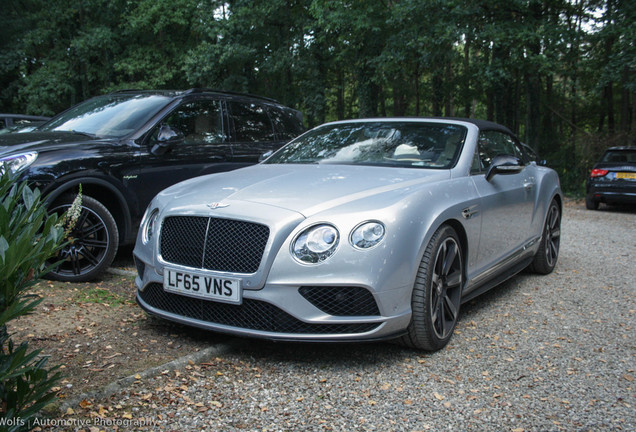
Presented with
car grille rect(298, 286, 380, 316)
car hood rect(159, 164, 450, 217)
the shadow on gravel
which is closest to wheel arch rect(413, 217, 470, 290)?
car hood rect(159, 164, 450, 217)

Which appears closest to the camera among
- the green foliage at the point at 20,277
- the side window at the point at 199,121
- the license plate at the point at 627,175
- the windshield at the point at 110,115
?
the green foliage at the point at 20,277

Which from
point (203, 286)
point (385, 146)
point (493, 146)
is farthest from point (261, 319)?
point (493, 146)

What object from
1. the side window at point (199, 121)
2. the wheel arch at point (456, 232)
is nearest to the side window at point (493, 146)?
the wheel arch at point (456, 232)

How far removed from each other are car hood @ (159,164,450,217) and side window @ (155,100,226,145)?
1.88m

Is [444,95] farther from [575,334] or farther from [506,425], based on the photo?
[506,425]

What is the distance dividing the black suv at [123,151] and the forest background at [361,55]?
38.8 feet

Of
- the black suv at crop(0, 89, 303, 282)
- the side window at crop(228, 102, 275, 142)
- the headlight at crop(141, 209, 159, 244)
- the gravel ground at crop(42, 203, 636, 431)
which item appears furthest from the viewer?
the side window at crop(228, 102, 275, 142)

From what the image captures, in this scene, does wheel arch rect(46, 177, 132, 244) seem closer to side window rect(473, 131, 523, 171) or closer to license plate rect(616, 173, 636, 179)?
side window rect(473, 131, 523, 171)

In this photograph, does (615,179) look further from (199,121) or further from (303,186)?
(303,186)

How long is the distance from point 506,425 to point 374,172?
199cm

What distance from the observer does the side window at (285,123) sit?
7363 mm

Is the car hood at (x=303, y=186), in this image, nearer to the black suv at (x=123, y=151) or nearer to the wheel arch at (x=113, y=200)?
the black suv at (x=123, y=151)

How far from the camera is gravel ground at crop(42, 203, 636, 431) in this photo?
2.71m

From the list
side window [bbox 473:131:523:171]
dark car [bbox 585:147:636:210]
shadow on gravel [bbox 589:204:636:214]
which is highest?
side window [bbox 473:131:523:171]
